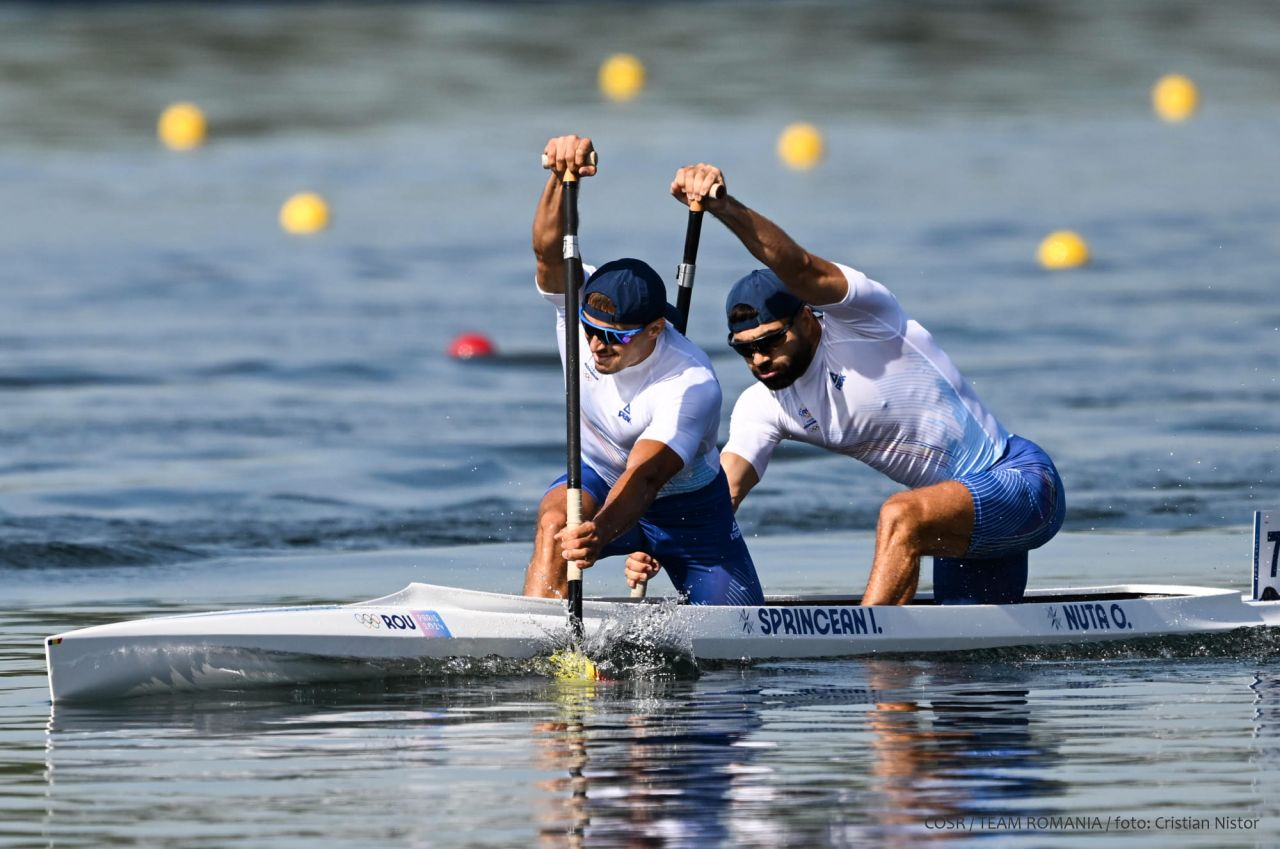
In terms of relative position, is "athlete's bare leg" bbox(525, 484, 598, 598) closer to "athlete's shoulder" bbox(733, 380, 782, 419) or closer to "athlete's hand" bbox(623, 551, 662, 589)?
"athlete's hand" bbox(623, 551, 662, 589)

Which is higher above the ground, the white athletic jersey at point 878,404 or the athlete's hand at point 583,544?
the white athletic jersey at point 878,404

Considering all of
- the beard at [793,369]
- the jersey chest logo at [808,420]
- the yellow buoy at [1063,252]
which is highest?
the yellow buoy at [1063,252]

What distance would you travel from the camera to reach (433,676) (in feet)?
31.2

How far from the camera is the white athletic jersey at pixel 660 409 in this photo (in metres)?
9.44

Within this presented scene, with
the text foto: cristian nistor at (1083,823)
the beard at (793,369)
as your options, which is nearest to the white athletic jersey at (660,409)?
the beard at (793,369)

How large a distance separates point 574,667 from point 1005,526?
74.2 inches

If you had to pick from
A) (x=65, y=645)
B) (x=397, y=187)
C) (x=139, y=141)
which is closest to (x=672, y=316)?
(x=65, y=645)

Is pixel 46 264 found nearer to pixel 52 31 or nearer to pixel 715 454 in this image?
pixel 715 454

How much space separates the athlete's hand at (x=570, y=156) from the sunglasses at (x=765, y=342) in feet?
2.92

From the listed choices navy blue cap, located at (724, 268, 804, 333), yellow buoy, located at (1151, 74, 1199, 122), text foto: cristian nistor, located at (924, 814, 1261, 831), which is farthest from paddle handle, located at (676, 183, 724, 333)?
yellow buoy, located at (1151, 74, 1199, 122)

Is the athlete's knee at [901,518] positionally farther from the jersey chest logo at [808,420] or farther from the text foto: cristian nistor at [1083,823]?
the text foto: cristian nistor at [1083,823]

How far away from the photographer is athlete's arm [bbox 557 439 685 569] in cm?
919

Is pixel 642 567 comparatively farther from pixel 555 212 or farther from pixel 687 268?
pixel 555 212

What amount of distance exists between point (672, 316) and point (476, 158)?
25162 millimetres
